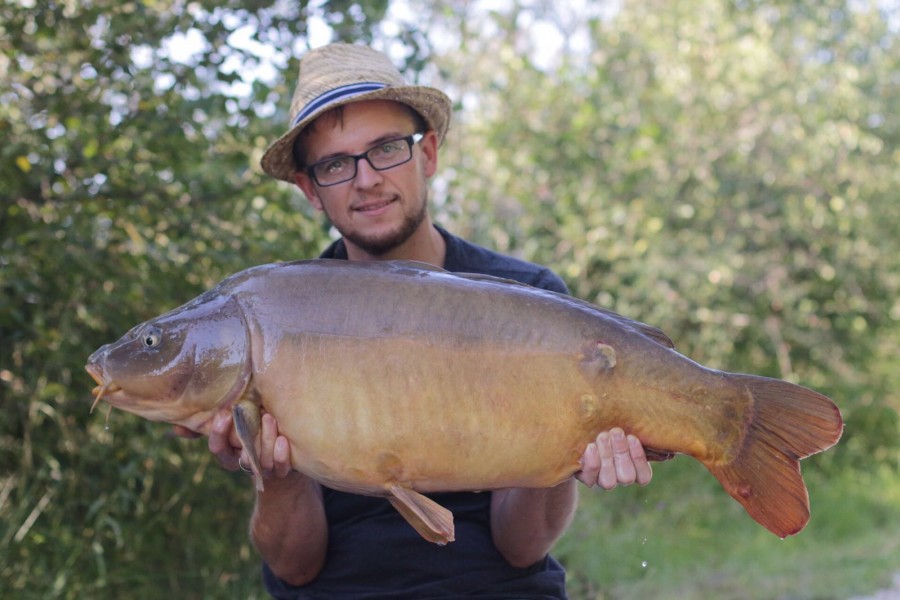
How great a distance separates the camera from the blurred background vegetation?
3.49m

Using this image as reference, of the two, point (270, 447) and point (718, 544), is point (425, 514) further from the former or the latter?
point (718, 544)

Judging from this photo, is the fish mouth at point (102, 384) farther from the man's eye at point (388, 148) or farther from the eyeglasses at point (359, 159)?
the man's eye at point (388, 148)

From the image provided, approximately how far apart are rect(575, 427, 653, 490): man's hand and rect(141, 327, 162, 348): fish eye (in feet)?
2.64

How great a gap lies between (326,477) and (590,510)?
11.8 ft

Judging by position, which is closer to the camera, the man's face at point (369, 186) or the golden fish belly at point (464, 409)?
the golden fish belly at point (464, 409)

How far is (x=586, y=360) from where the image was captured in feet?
6.08

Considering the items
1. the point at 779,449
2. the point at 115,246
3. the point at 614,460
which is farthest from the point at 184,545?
the point at 779,449

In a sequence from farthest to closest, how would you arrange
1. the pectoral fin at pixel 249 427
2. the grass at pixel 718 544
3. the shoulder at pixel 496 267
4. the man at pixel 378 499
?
the grass at pixel 718 544, the shoulder at pixel 496 267, the man at pixel 378 499, the pectoral fin at pixel 249 427

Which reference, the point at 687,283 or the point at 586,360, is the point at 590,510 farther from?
the point at 586,360

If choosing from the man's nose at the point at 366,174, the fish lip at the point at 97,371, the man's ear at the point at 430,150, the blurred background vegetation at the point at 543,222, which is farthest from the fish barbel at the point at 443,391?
the blurred background vegetation at the point at 543,222

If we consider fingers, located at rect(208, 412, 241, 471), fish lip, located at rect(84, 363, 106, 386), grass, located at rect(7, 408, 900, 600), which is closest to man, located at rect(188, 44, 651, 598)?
fingers, located at rect(208, 412, 241, 471)

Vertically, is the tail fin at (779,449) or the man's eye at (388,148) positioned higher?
the man's eye at (388,148)

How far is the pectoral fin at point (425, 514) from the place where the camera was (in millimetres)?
1820

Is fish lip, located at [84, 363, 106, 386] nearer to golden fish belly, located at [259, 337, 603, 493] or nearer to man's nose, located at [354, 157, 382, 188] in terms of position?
golden fish belly, located at [259, 337, 603, 493]
